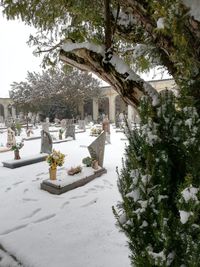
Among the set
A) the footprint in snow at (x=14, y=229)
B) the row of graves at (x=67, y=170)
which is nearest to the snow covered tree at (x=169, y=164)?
the footprint in snow at (x=14, y=229)

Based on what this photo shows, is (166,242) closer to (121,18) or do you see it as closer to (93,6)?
A: (121,18)

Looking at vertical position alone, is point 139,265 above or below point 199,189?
below

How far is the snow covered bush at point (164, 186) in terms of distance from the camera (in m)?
1.80

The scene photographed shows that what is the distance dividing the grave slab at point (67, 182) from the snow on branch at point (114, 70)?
14.1 feet

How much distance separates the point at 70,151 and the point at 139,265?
11.5 meters

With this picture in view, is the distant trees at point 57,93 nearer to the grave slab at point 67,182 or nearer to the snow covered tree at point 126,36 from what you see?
the grave slab at point 67,182

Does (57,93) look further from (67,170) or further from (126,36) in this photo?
(126,36)

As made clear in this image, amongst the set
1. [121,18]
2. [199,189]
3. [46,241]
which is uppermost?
[121,18]

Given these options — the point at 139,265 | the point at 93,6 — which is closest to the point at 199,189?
the point at 139,265

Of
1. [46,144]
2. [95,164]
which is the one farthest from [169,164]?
[46,144]

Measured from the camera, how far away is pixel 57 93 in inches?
1435

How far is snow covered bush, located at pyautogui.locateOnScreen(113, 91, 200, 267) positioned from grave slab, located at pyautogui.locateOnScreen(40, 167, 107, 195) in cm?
489

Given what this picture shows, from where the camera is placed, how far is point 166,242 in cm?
186

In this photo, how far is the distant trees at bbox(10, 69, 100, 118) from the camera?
1405 inches
